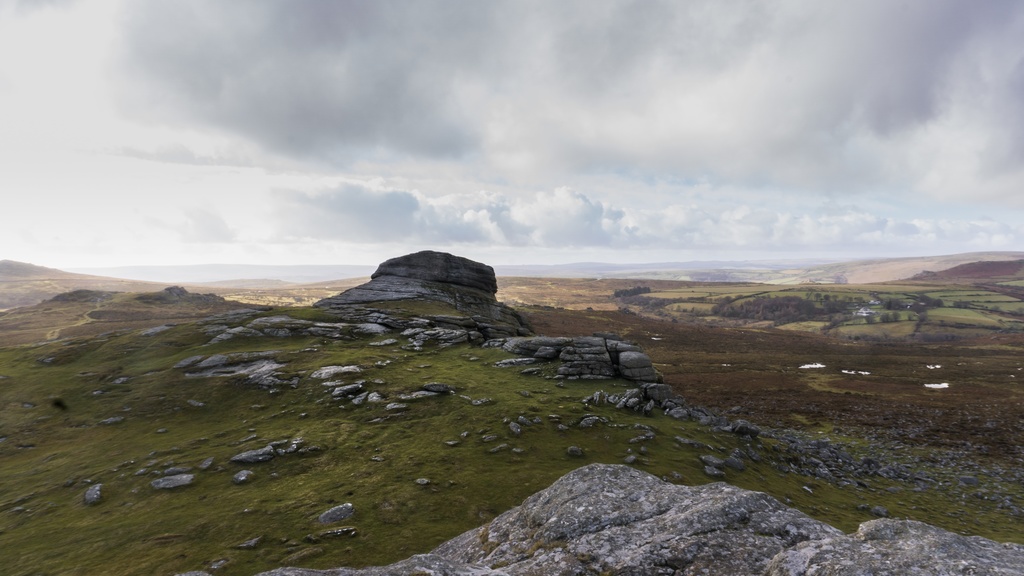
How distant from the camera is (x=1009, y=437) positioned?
3438cm

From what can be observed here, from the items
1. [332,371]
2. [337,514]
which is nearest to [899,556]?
[337,514]

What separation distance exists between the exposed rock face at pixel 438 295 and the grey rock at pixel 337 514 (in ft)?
80.3

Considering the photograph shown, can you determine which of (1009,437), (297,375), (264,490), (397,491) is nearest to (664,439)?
(397,491)

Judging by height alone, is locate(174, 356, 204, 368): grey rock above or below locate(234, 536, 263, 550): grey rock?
above

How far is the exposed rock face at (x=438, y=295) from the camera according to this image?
4450 cm

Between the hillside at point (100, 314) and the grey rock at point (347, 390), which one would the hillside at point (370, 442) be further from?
the hillside at point (100, 314)

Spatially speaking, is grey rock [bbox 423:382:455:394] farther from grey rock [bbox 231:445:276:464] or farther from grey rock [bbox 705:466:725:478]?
grey rock [bbox 705:466:725:478]

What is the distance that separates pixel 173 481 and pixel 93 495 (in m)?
3.15

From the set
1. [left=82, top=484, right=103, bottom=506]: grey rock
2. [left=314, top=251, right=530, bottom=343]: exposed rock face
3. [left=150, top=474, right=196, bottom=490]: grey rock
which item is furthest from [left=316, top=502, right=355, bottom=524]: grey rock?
[left=314, top=251, right=530, bottom=343]: exposed rock face

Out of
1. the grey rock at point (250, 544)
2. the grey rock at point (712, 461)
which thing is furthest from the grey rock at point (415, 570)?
the grey rock at point (712, 461)

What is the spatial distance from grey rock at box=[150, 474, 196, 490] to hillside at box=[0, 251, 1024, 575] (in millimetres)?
84

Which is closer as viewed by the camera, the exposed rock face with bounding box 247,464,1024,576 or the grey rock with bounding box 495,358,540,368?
the exposed rock face with bounding box 247,464,1024,576

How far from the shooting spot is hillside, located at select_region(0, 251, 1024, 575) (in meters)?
14.9

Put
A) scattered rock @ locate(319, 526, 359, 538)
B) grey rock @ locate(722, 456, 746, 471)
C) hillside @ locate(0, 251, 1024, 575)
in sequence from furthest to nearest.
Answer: grey rock @ locate(722, 456, 746, 471) < hillside @ locate(0, 251, 1024, 575) < scattered rock @ locate(319, 526, 359, 538)
